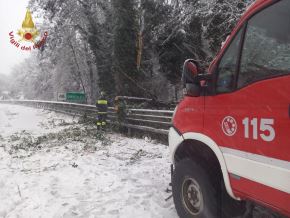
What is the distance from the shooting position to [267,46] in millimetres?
2996

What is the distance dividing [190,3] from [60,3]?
12.7m

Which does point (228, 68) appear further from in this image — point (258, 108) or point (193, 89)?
point (258, 108)

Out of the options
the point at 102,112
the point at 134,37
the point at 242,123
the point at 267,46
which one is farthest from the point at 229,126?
the point at 134,37

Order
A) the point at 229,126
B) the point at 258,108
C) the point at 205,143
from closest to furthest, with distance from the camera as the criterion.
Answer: the point at 258,108 → the point at 229,126 → the point at 205,143

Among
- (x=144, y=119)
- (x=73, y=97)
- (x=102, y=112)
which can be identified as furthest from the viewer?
(x=73, y=97)

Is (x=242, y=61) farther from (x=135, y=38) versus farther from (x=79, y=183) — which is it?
(x=135, y=38)

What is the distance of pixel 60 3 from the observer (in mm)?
26141

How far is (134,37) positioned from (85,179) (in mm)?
16513

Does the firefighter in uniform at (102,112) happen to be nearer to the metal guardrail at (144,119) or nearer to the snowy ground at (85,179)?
the metal guardrail at (144,119)

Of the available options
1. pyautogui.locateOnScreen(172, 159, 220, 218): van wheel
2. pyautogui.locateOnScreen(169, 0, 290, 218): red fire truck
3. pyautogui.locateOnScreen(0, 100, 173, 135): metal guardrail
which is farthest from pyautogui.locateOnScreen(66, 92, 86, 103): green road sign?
pyautogui.locateOnScreen(169, 0, 290, 218): red fire truck

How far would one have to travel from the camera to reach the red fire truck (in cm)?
277

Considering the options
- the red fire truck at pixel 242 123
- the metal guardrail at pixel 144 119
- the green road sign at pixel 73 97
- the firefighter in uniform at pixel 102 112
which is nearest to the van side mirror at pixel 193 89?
the red fire truck at pixel 242 123

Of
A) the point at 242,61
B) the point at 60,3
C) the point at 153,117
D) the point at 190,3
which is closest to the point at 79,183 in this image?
the point at 242,61

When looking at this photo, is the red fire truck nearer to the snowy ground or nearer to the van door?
the van door
